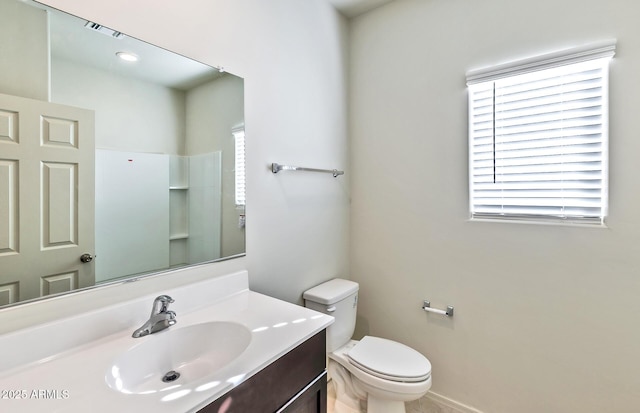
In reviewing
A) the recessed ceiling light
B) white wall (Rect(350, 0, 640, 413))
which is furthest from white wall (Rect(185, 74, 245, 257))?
white wall (Rect(350, 0, 640, 413))

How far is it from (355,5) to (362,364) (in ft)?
7.26

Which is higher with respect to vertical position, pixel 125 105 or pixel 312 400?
pixel 125 105

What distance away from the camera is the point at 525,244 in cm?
154

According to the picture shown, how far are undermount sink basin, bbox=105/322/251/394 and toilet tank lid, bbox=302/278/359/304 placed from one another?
2.28 feet

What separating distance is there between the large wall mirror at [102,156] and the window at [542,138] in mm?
1359

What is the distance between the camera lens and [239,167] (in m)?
1.40

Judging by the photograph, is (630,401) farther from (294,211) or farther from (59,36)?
(59,36)

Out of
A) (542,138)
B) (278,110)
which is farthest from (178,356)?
(542,138)

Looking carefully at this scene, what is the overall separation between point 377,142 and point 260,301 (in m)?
1.32

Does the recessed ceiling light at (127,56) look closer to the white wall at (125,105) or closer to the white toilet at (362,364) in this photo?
the white wall at (125,105)

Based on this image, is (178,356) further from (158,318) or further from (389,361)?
(389,361)

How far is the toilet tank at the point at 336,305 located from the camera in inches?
65.9

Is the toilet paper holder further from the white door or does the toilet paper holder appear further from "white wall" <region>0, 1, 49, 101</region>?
"white wall" <region>0, 1, 49, 101</region>

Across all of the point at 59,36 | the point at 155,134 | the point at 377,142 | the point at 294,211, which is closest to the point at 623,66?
the point at 377,142
